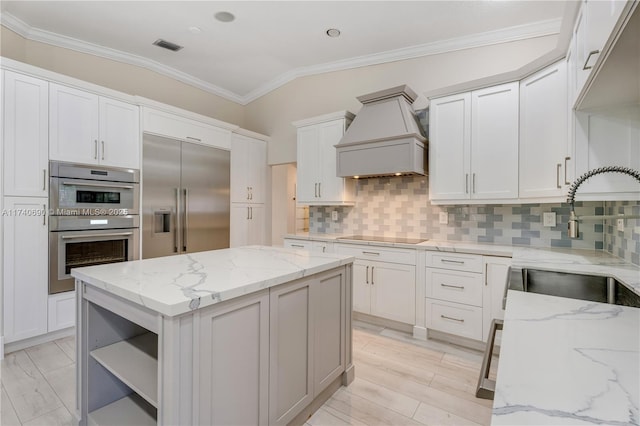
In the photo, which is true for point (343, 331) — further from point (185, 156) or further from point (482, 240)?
point (185, 156)

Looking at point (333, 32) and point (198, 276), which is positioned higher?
point (333, 32)

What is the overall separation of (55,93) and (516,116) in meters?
4.06

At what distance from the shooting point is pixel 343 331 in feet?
6.82

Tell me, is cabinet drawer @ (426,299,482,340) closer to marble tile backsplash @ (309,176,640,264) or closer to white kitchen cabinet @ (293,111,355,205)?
marble tile backsplash @ (309,176,640,264)

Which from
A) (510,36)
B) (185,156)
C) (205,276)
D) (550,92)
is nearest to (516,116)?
(550,92)

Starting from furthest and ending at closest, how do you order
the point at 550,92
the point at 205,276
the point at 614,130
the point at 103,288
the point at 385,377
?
the point at 550,92 → the point at 385,377 → the point at 614,130 → the point at 205,276 → the point at 103,288

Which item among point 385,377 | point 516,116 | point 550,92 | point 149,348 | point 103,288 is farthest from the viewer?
point 516,116

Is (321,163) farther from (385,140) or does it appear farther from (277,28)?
(277,28)

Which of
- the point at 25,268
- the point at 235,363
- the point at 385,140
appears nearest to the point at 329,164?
the point at 385,140

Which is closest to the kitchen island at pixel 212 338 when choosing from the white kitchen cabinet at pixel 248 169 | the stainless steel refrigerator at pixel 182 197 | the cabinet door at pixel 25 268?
the cabinet door at pixel 25 268

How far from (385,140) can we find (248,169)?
2.15 m

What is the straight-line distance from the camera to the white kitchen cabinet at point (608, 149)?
1785 millimetres

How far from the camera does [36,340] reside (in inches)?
107

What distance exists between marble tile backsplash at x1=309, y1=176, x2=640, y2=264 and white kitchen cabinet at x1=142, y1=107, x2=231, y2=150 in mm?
1568
